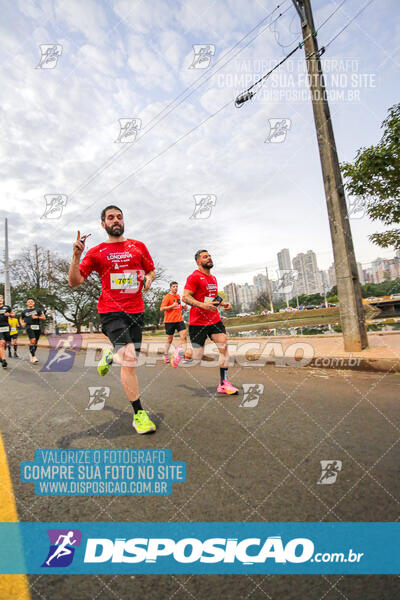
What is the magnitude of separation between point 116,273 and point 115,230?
438 mm

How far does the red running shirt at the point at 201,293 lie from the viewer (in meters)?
4.55

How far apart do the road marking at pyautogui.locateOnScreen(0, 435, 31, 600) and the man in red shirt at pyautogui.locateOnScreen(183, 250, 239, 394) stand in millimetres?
2609

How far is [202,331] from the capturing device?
466cm

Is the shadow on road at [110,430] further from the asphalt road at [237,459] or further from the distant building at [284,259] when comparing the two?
the distant building at [284,259]

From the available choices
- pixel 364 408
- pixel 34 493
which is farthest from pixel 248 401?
pixel 34 493

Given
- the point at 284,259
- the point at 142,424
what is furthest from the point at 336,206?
the point at 284,259

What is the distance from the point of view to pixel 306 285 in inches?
4422

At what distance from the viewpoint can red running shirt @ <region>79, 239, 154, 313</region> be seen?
3.20 meters

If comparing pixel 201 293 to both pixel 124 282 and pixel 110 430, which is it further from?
pixel 110 430

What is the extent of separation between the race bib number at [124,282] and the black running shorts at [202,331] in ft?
5.22

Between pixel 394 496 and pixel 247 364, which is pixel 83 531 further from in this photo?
pixel 247 364

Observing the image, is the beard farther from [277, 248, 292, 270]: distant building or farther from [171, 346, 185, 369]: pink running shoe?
[277, 248, 292, 270]: distant building

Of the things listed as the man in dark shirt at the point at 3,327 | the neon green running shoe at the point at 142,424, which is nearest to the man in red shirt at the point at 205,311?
the neon green running shoe at the point at 142,424

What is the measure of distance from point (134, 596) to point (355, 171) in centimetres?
802
